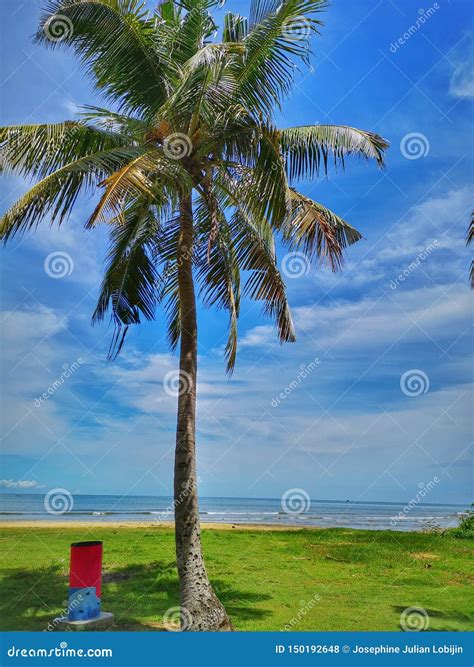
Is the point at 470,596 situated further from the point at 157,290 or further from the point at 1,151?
the point at 1,151

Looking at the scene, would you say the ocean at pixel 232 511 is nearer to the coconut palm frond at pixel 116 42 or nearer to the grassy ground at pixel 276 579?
the grassy ground at pixel 276 579

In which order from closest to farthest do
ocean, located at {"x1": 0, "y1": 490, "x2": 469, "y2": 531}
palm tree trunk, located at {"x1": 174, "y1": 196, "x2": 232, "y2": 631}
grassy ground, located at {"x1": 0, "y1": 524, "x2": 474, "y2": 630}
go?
palm tree trunk, located at {"x1": 174, "y1": 196, "x2": 232, "y2": 631}
grassy ground, located at {"x1": 0, "y1": 524, "x2": 474, "y2": 630}
ocean, located at {"x1": 0, "y1": 490, "x2": 469, "y2": 531}

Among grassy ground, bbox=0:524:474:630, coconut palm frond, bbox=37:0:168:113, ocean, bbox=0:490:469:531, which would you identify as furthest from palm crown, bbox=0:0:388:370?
ocean, bbox=0:490:469:531

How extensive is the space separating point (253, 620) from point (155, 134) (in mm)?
6867

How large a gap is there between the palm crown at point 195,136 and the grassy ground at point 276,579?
13.0ft

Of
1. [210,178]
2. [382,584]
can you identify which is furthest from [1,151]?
[382,584]

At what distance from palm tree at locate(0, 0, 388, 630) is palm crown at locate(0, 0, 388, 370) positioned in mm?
18

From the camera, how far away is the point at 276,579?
11.4 m

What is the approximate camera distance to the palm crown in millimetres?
7457

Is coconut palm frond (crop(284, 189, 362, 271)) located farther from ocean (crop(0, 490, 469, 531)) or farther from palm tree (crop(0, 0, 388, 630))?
ocean (crop(0, 490, 469, 531))

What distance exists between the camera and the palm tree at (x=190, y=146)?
24.4 ft

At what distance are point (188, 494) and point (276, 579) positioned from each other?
15.3 feet

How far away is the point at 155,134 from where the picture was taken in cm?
832

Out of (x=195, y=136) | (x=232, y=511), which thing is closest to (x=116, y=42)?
(x=195, y=136)
